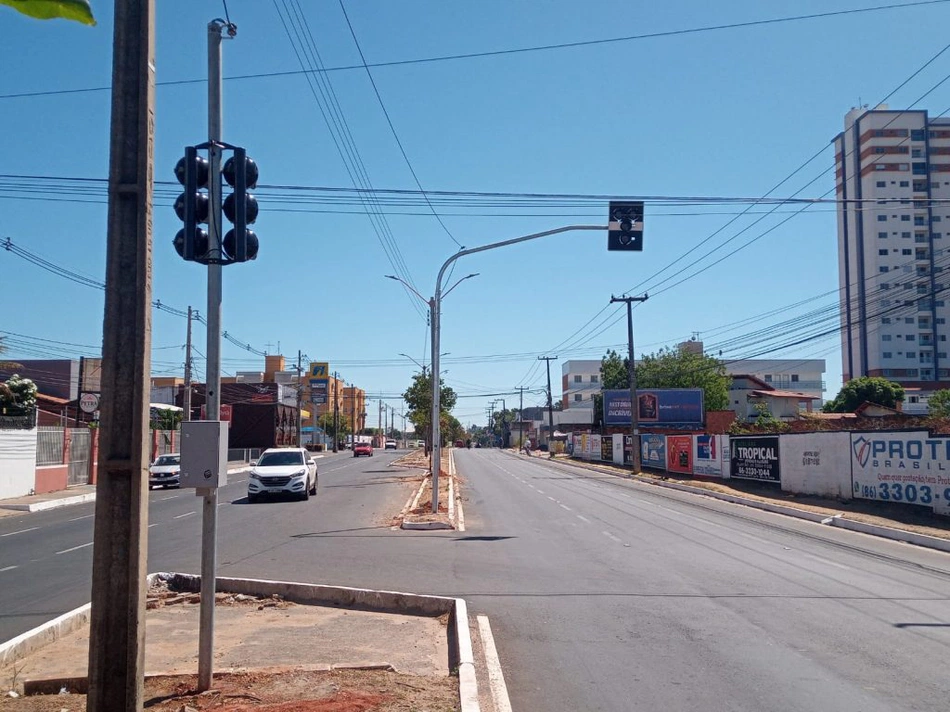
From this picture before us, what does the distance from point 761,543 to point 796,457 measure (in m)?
14.8

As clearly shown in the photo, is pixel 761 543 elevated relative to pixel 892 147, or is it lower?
lower

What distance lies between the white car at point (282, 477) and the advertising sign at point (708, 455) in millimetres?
19627

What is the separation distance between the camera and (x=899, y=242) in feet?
346

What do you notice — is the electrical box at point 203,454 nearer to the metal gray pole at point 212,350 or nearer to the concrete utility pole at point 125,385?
the metal gray pole at point 212,350

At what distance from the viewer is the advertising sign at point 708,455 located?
4056 centimetres

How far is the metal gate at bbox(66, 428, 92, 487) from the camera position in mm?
37125

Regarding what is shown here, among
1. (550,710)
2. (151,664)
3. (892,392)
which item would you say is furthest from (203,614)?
(892,392)

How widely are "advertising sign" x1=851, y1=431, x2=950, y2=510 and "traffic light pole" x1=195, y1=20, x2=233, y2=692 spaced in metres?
20.1

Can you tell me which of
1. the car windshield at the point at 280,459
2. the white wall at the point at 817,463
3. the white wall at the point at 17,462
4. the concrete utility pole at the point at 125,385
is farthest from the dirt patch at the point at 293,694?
the white wall at the point at 17,462

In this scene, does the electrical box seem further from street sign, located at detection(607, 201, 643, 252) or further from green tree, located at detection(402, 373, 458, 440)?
green tree, located at detection(402, 373, 458, 440)

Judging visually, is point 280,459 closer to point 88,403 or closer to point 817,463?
point 88,403

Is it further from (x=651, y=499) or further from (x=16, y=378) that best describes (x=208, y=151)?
(x=16, y=378)

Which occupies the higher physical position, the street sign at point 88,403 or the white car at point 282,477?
the street sign at point 88,403

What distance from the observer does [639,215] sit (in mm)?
16953
